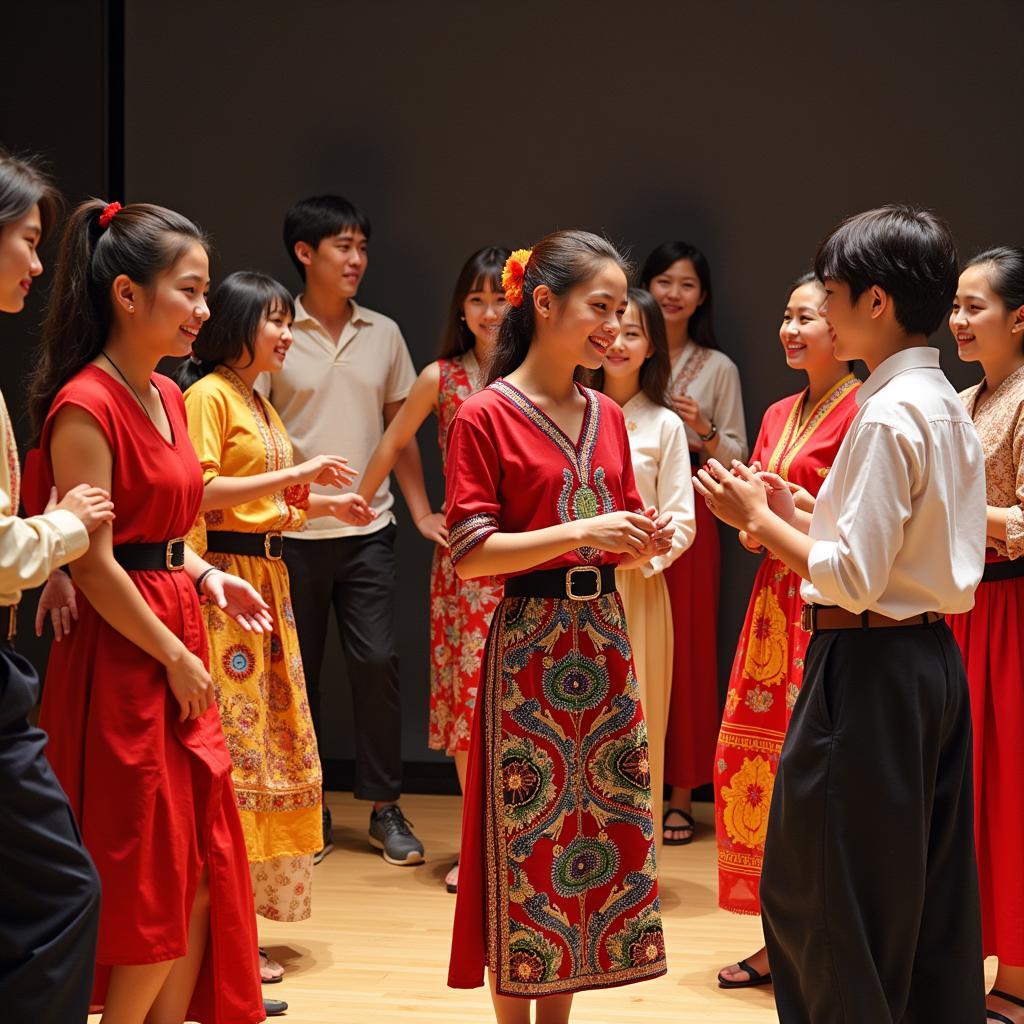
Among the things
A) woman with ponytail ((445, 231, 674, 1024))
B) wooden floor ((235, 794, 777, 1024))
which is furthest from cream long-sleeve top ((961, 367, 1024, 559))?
wooden floor ((235, 794, 777, 1024))

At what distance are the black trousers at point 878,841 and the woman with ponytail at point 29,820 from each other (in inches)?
45.5

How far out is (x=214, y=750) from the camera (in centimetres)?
261

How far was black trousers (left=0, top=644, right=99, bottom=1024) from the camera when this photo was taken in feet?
6.73

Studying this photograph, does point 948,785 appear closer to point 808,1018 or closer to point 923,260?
point 808,1018

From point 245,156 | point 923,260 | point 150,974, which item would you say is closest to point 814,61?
point 245,156

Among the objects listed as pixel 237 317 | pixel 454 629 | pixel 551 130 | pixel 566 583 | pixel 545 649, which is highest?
pixel 551 130

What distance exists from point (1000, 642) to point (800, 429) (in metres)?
0.72

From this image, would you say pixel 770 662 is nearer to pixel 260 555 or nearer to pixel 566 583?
pixel 566 583

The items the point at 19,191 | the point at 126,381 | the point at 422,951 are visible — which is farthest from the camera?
the point at 422,951

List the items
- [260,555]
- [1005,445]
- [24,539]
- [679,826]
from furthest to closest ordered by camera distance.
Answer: [679,826] < [260,555] < [1005,445] < [24,539]

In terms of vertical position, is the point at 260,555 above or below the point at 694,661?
above

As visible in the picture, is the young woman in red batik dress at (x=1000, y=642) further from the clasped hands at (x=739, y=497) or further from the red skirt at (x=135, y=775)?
the red skirt at (x=135, y=775)

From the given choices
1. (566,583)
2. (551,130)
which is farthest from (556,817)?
(551,130)

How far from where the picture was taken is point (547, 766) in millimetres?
2645
